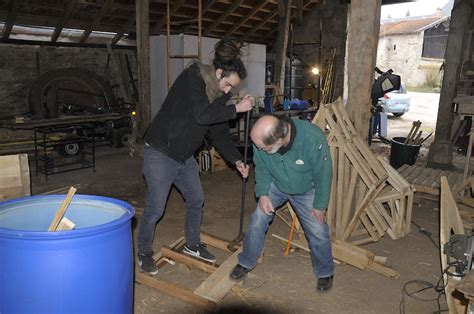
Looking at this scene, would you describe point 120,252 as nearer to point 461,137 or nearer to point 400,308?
point 400,308

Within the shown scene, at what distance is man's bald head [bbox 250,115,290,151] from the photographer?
262 centimetres

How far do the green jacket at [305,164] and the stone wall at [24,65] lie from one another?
760cm

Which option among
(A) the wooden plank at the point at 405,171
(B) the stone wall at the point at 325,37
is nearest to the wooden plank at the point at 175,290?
(A) the wooden plank at the point at 405,171

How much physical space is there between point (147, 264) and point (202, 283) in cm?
50

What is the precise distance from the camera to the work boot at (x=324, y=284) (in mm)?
3207

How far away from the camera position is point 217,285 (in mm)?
3154

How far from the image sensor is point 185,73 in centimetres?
289

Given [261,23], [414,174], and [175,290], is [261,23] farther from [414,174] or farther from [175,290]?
[175,290]

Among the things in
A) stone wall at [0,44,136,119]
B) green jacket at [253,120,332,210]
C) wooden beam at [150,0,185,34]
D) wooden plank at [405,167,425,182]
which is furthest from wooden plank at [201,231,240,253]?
wooden beam at [150,0,185,34]

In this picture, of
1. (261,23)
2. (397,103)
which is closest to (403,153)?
(261,23)

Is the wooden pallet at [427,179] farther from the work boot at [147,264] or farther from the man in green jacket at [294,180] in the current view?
the work boot at [147,264]

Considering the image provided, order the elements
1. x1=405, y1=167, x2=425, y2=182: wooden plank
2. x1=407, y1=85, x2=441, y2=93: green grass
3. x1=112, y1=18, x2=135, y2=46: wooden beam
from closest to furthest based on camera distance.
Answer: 1. x1=405, y1=167, x2=425, y2=182: wooden plank
2. x1=112, y1=18, x2=135, y2=46: wooden beam
3. x1=407, y1=85, x2=441, y2=93: green grass

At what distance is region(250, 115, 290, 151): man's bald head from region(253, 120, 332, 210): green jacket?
0.19 meters

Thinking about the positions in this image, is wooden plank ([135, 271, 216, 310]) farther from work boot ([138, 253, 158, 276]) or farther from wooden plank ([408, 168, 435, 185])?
wooden plank ([408, 168, 435, 185])
